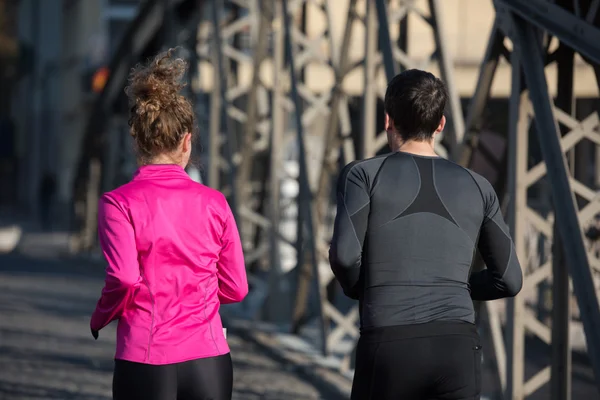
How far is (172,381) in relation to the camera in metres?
4.50

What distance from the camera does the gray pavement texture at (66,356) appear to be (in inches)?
406

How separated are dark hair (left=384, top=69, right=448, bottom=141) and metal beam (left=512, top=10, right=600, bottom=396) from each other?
7.20 ft

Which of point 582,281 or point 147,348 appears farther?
point 582,281

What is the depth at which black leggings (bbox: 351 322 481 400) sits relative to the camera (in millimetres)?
4273

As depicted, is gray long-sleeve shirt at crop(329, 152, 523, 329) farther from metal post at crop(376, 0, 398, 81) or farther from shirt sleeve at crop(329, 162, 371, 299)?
metal post at crop(376, 0, 398, 81)

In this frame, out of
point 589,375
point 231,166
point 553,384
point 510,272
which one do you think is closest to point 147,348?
point 510,272

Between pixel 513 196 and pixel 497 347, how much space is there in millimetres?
1095

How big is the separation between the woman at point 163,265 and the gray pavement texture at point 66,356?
17.9ft

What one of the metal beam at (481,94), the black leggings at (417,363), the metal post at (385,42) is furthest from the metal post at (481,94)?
the black leggings at (417,363)

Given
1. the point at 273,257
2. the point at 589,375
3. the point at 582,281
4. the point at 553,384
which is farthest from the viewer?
the point at 273,257

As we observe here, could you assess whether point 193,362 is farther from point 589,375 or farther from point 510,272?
point 589,375

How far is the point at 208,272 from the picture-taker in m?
4.61

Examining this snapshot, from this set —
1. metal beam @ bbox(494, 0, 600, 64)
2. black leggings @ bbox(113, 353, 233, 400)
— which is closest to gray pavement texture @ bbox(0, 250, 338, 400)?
metal beam @ bbox(494, 0, 600, 64)

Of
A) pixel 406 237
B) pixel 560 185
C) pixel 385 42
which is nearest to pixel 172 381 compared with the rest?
pixel 406 237
